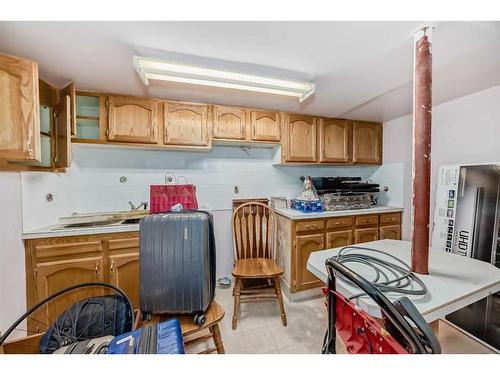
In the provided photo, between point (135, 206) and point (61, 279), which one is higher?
point (135, 206)

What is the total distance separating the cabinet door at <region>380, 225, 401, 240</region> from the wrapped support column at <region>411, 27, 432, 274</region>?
5.39 feet

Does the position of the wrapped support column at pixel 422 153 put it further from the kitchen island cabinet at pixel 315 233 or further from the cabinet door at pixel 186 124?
the cabinet door at pixel 186 124

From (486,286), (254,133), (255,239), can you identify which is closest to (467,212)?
(486,286)

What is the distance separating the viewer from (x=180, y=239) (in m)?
1.04

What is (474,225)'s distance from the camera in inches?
62.2

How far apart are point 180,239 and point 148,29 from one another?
1109 millimetres

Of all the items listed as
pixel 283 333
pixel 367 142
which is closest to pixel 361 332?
pixel 283 333

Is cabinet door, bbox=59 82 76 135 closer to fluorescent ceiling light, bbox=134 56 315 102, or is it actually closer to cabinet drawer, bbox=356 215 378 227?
fluorescent ceiling light, bbox=134 56 315 102

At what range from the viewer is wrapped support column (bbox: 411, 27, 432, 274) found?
0.93 m

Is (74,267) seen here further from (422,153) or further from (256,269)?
(422,153)

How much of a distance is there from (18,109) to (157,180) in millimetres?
1190

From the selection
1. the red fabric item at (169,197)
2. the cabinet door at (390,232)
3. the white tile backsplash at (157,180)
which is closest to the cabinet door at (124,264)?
the red fabric item at (169,197)

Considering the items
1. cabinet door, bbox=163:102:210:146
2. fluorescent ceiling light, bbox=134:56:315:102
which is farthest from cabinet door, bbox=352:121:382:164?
cabinet door, bbox=163:102:210:146
